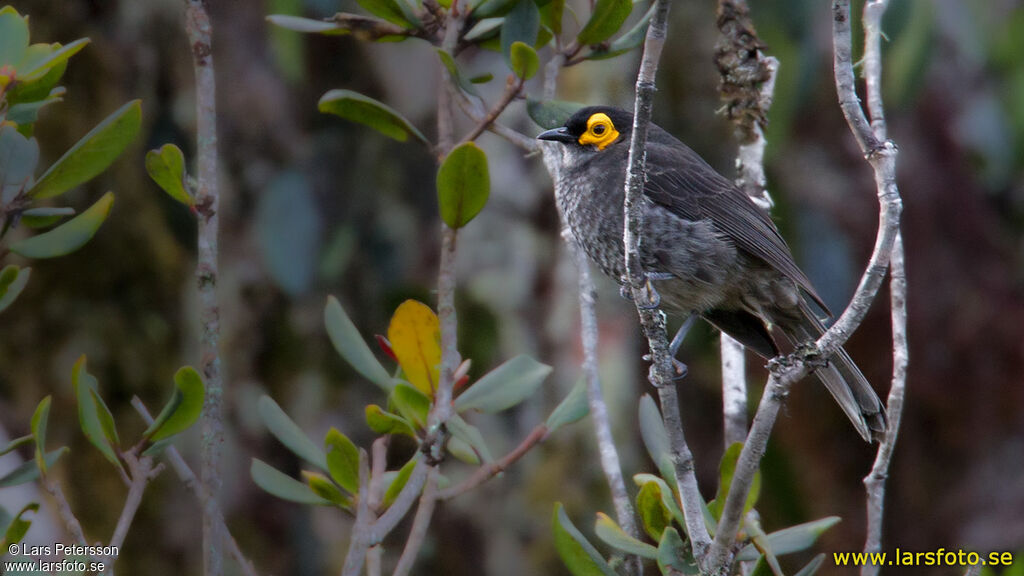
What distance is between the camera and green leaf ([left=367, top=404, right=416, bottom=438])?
7.73ft

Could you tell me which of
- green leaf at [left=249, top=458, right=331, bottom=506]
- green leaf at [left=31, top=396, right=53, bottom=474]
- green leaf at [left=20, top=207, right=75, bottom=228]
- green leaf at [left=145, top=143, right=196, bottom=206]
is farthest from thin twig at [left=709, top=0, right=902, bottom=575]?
green leaf at [left=20, top=207, right=75, bottom=228]

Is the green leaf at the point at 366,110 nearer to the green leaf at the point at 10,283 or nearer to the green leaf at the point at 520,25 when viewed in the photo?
the green leaf at the point at 520,25

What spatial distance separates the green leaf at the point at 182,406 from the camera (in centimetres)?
224

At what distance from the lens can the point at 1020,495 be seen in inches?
290

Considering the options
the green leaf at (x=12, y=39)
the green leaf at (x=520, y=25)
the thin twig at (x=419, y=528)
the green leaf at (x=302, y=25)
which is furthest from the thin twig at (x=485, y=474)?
the green leaf at (x=12, y=39)

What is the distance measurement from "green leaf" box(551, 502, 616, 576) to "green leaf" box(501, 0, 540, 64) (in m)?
1.15

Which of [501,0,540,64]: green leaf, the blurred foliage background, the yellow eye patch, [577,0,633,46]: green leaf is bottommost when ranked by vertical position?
the blurred foliage background

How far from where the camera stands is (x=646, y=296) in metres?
2.60

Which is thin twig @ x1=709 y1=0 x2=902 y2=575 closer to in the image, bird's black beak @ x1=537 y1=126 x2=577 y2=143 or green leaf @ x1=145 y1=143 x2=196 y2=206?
green leaf @ x1=145 y1=143 x2=196 y2=206

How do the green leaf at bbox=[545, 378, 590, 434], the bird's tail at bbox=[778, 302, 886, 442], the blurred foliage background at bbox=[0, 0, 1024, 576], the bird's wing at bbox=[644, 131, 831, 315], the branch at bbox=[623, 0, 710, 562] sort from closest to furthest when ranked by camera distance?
the branch at bbox=[623, 0, 710, 562], the green leaf at bbox=[545, 378, 590, 434], the bird's tail at bbox=[778, 302, 886, 442], the bird's wing at bbox=[644, 131, 831, 315], the blurred foliage background at bbox=[0, 0, 1024, 576]

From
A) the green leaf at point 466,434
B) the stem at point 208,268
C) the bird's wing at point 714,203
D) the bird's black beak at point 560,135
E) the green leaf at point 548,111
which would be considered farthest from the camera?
the bird's black beak at point 560,135

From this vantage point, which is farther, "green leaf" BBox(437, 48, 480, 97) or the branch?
"green leaf" BBox(437, 48, 480, 97)

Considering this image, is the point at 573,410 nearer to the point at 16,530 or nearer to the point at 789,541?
the point at 789,541

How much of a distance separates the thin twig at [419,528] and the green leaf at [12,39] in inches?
53.7
